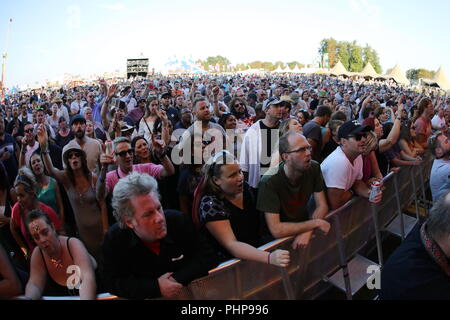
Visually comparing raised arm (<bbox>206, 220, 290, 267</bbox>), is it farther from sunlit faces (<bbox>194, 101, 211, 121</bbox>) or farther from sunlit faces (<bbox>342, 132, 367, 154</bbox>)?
sunlit faces (<bbox>194, 101, 211, 121</bbox>)

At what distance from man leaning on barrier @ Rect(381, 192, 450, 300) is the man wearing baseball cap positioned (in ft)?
7.46

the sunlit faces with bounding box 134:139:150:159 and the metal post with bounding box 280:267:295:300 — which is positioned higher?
the sunlit faces with bounding box 134:139:150:159

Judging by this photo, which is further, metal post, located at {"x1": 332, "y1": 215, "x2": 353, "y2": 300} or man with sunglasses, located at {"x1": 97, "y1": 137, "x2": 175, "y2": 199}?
man with sunglasses, located at {"x1": 97, "y1": 137, "x2": 175, "y2": 199}

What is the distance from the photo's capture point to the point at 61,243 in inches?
84.7

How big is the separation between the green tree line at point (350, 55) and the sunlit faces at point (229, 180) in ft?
303

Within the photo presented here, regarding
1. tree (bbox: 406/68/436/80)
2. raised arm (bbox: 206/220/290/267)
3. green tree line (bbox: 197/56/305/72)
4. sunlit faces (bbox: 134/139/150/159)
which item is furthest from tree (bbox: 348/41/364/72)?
raised arm (bbox: 206/220/290/267)

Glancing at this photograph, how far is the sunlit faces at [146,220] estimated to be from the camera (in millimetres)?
1766

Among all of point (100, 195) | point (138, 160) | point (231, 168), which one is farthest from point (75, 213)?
point (231, 168)

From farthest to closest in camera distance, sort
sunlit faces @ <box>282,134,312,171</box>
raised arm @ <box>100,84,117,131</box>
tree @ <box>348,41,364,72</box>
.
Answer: tree @ <box>348,41,364,72</box> → raised arm @ <box>100,84,117,131</box> → sunlit faces @ <box>282,134,312,171</box>

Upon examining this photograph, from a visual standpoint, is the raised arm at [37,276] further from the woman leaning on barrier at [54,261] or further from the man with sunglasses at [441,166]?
the man with sunglasses at [441,166]

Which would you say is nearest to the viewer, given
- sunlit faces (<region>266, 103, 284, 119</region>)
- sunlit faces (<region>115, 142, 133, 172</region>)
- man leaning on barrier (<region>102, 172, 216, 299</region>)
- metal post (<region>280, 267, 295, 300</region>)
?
man leaning on barrier (<region>102, 172, 216, 299</region>)

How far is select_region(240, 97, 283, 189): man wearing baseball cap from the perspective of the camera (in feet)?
12.7
